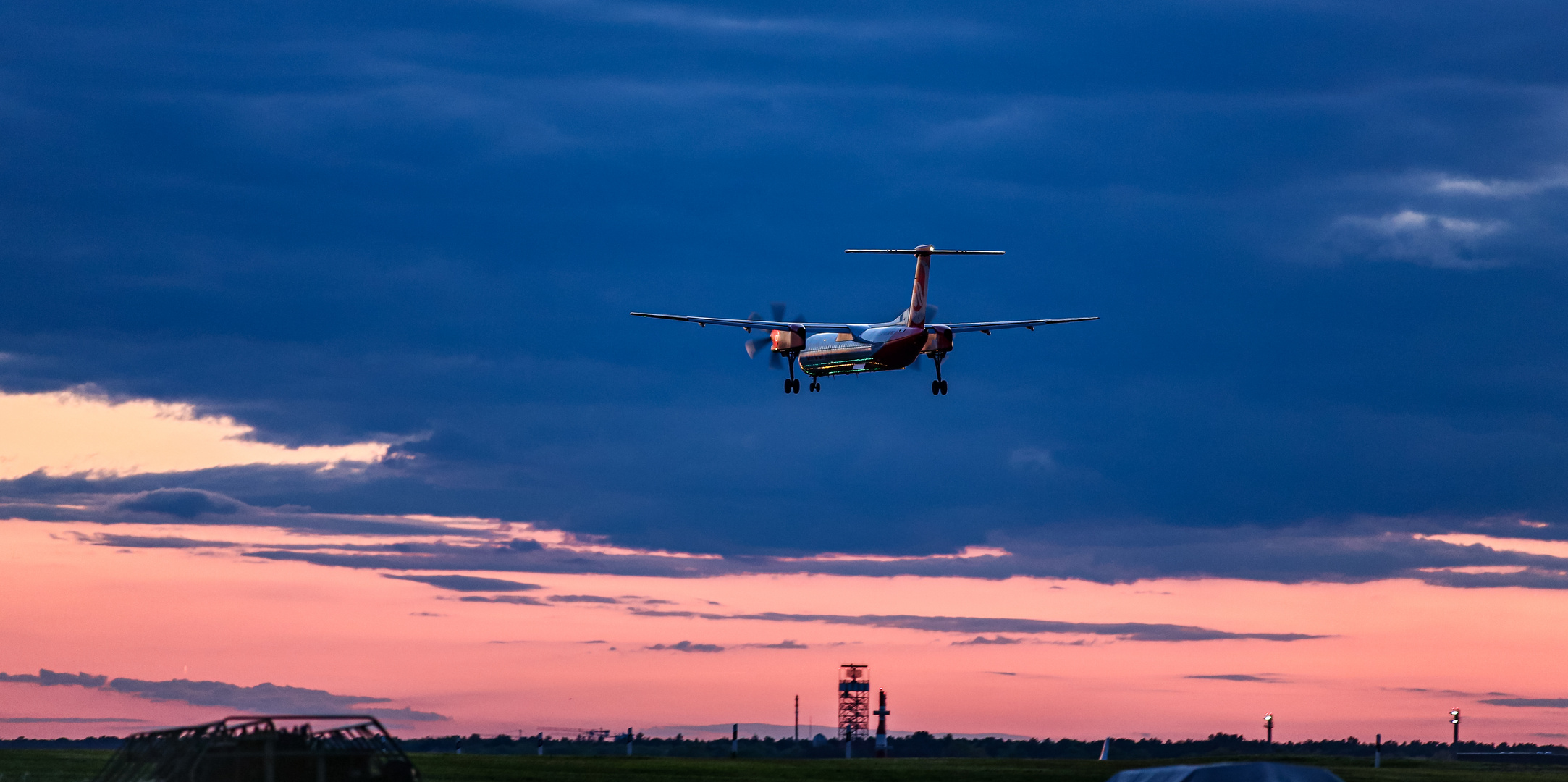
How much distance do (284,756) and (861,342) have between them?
79.6m

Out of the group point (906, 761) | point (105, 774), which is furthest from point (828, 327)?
point (105, 774)

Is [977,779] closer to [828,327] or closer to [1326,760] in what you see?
[1326,760]

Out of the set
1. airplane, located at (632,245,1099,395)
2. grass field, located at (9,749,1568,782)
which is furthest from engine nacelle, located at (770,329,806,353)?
grass field, located at (9,749,1568,782)

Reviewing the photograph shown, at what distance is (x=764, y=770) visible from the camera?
77625mm

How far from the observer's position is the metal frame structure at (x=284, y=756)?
98.7ft

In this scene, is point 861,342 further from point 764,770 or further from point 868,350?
point 764,770

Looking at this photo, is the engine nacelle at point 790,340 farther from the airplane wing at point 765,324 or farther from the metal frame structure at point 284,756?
the metal frame structure at point 284,756

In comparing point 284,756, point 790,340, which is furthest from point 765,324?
point 284,756

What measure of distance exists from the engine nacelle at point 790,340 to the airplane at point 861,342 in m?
0.05

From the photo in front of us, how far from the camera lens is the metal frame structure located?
3008cm

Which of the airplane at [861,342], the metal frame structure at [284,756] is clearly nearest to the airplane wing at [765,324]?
the airplane at [861,342]

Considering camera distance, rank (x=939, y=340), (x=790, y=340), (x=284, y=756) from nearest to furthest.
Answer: (x=284, y=756)
(x=939, y=340)
(x=790, y=340)

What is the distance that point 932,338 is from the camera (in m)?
109

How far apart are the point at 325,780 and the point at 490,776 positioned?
46.3m
